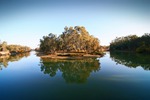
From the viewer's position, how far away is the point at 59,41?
246ft

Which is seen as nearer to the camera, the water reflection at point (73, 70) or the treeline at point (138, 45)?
the water reflection at point (73, 70)

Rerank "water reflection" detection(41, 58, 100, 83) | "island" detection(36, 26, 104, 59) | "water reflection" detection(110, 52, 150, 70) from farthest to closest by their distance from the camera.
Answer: "island" detection(36, 26, 104, 59)
"water reflection" detection(110, 52, 150, 70)
"water reflection" detection(41, 58, 100, 83)

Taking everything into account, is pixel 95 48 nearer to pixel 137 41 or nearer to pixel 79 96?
pixel 137 41

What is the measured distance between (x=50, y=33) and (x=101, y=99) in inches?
2786

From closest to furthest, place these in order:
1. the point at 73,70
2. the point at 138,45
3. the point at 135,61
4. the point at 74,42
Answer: the point at 73,70 < the point at 135,61 < the point at 74,42 < the point at 138,45


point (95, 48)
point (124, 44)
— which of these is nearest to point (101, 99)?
point (95, 48)

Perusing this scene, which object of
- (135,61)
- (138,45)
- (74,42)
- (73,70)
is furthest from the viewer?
(138,45)

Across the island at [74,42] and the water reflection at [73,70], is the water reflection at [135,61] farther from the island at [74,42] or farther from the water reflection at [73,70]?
the island at [74,42]

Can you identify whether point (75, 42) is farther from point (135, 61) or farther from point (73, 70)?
point (73, 70)

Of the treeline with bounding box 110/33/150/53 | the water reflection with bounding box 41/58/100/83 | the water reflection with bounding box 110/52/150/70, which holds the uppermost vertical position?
the treeline with bounding box 110/33/150/53

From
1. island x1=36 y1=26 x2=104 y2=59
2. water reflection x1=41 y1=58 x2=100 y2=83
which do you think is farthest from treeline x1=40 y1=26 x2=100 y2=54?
water reflection x1=41 y1=58 x2=100 y2=83

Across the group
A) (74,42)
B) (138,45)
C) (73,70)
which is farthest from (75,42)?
(73,70)

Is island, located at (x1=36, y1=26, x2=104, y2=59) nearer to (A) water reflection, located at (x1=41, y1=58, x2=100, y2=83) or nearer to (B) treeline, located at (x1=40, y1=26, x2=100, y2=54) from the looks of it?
(B) treeline, located at (x1=40, y1=26, x2=100, y2=54)

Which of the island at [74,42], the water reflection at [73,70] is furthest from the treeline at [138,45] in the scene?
the water reflection at [73,70]
